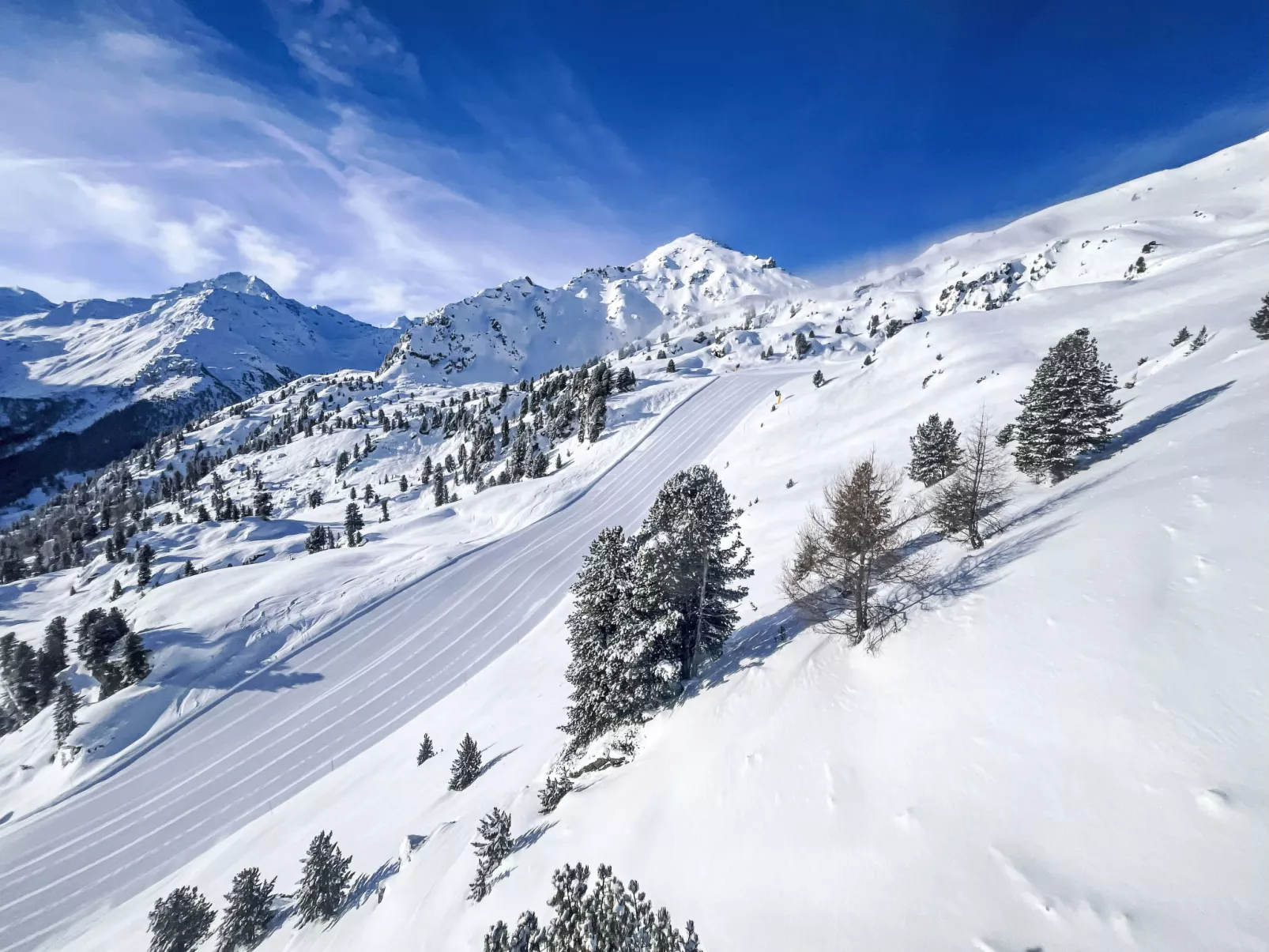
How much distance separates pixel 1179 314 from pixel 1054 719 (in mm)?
51888

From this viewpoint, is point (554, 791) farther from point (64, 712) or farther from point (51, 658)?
point (51, 658)

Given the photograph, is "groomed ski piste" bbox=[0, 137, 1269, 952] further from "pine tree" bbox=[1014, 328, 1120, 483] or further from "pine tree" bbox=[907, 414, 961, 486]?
"pine tree" bbox=[907, 414, 961, 486]

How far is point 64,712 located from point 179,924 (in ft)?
86.9

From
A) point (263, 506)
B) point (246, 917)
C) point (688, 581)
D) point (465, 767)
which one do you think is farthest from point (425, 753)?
point (263, 506)

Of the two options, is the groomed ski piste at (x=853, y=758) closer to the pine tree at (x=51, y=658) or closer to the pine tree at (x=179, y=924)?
the pine tree at (x=179, y=924)

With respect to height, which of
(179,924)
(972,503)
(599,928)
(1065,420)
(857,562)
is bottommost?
(179,924)

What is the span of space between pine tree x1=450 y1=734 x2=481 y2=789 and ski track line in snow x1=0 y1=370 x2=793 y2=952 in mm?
13457

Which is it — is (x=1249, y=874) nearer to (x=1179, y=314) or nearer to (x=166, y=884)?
(x=166, y=884)

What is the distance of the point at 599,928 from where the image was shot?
734 centimetres

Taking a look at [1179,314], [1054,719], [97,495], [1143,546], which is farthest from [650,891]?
[97,495]

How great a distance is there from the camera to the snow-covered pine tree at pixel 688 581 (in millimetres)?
16344

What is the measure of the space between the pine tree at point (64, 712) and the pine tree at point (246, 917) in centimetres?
2453

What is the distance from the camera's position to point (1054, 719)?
8828mm

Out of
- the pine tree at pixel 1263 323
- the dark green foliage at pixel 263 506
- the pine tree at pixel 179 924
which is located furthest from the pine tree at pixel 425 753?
the dark green foliage at pixel 263 506
